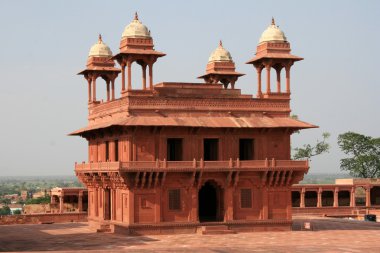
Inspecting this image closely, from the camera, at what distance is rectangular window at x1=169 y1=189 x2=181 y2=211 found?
52625 mm

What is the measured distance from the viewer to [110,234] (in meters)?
53.1

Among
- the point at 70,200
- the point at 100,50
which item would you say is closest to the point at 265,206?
the point at 100,50

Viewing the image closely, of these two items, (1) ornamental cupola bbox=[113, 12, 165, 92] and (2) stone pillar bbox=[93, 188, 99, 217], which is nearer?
(1) ornamental cupola bbox=[113, 12, 165, 92]

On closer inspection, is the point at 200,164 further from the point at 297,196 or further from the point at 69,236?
the point at 297,196

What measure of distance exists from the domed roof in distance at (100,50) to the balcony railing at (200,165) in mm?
9829

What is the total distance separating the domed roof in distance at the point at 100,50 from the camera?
6231cm

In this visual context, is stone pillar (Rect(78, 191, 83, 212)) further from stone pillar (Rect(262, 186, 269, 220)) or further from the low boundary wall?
stone pillar (Rect(262, 186, 269, 220))

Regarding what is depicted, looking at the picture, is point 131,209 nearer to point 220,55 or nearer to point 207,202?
point 207,202

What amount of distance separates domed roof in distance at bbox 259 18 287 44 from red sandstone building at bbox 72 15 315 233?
0.08 m

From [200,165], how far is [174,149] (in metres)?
2.63

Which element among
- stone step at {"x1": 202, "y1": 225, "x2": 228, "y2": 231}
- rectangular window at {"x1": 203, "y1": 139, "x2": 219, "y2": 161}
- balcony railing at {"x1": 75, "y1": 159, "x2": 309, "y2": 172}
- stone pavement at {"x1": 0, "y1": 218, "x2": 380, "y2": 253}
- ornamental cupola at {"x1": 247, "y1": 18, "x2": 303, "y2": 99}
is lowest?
stone pavement at {"x1": 0, "y1": 218, "x2": 380, "y2": 253}

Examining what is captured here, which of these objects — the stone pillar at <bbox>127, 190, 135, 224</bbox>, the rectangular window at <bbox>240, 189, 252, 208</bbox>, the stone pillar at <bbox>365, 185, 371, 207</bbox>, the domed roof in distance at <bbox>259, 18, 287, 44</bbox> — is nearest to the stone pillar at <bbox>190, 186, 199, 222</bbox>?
the rectangular window at <bbox>240, 189, 252, 208</bbox>

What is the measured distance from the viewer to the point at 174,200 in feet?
173

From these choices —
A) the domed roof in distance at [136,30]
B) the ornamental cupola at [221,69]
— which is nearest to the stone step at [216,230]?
the domed roof in distance at [136,30]
